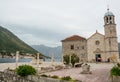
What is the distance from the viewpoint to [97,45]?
1983 inches

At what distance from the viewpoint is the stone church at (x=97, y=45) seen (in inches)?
1886

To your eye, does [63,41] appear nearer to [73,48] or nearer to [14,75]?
[73,48]

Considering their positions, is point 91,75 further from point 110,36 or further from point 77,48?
point 77,48

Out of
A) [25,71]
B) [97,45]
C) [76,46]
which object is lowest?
[25,71]

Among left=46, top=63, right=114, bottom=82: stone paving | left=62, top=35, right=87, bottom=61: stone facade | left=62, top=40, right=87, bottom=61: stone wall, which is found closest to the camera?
left=46, top=63, right=114, bottom=82: stone paving

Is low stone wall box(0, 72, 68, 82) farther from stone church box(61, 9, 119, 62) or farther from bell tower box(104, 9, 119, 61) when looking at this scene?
bell tower box(104, 9, 119, 61)

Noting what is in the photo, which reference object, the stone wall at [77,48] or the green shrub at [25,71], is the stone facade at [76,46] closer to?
the stone wall at [77,48]

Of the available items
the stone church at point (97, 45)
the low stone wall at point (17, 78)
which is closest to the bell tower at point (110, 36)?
the stone church at point (97, 45)

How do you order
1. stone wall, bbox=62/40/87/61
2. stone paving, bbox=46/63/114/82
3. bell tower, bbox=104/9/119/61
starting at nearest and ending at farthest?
stone paving, bbox=46/63/114/82 < bell tower, bbox=104/9/119/61 < stone wall, bbox=62/40/87/61

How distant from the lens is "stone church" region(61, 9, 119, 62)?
47906mm

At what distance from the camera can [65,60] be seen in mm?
32156

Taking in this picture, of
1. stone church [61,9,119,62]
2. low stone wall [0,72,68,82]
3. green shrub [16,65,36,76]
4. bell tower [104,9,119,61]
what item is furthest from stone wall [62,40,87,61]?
green shrub [16,65,36,76]

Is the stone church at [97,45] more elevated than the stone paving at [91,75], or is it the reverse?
the stone church at [97,45]

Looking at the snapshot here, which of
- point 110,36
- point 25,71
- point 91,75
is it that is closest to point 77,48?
point 110,36
